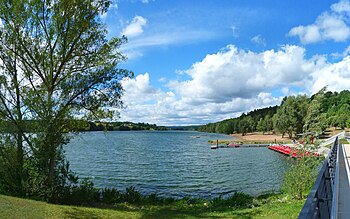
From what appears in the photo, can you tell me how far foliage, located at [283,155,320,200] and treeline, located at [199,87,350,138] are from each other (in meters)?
1.17

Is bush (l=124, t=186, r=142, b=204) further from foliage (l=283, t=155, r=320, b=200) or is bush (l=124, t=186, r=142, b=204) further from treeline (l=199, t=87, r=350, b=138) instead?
treeline (l=199, t=87, r=350, b=138)

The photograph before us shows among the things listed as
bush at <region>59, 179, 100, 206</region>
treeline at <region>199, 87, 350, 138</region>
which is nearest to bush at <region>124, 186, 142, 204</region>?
bush at <region>59, 179, 100, 206</region>

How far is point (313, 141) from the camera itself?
38.1 feet

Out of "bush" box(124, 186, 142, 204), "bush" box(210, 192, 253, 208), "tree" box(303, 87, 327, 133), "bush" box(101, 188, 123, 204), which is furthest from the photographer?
"bush" box(124, 186, 142, 204)

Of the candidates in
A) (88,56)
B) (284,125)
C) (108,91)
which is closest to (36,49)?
(88,56)

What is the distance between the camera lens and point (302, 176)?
12.2 metres

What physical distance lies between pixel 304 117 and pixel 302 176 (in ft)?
7.77

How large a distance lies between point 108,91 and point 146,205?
6.07 meters

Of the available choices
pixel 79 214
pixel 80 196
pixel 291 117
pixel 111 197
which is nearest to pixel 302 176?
pixel 79 214

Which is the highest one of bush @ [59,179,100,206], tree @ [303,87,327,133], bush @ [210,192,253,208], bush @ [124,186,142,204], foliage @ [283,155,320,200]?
tree @ [303,87,327,133]

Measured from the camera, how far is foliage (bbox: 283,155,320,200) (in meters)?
11.7

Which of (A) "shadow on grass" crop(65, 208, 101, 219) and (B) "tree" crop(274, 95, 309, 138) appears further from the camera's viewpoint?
(B) "tree" crop(274, 95, 309, 138)

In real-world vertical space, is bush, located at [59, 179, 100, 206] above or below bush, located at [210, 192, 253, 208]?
above

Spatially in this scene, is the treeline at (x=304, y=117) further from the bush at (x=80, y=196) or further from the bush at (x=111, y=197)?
the bush at (x=80, y=196)
